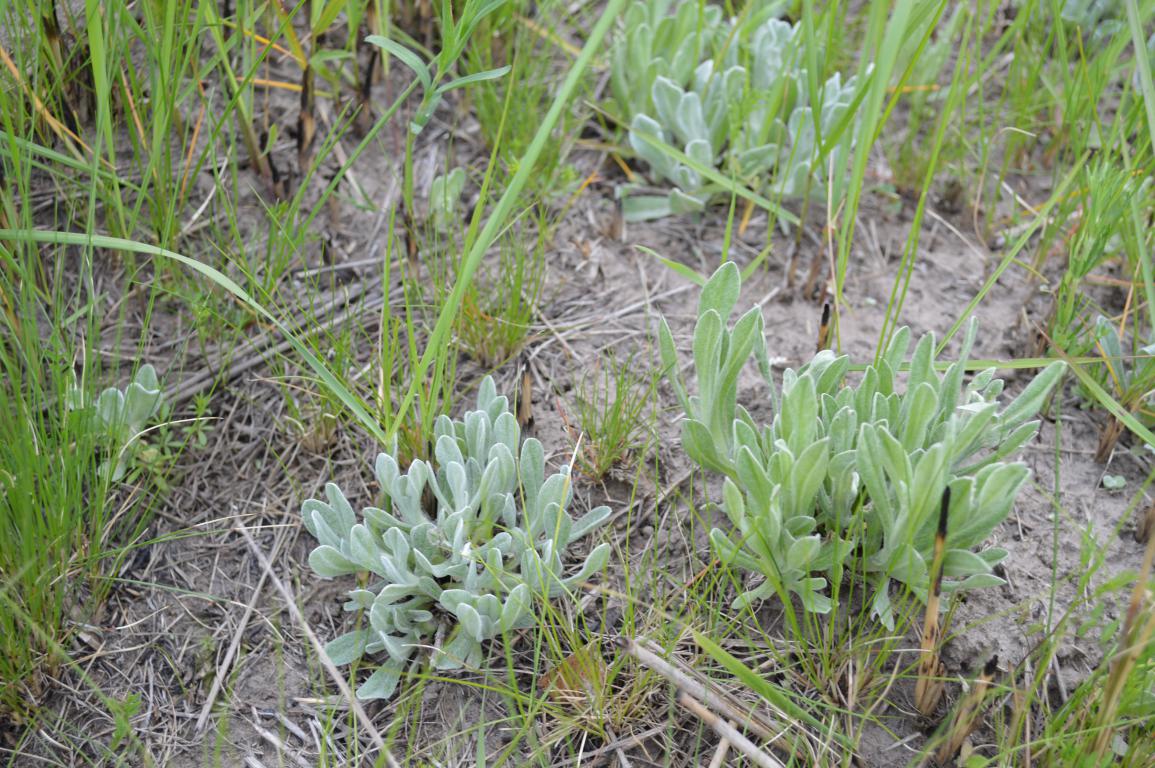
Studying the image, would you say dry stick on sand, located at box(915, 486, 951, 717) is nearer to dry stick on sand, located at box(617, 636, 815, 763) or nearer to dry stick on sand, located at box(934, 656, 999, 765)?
dry stick on sand, located at box(934, 656, 999, 765)

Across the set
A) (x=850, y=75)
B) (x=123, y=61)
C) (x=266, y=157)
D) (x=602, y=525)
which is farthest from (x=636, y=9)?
(x=602, y=525)

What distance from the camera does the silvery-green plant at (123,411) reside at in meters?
1.95

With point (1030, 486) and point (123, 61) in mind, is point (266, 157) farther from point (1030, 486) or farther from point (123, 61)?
point (1030, 486)

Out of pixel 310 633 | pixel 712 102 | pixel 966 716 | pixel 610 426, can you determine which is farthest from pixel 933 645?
pixel 712 102

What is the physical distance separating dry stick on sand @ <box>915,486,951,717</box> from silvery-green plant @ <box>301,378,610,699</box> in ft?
1.87

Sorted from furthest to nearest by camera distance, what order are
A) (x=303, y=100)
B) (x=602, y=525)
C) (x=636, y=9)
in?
(x=636, y=9)
(x=303, y=100)
(x=602, y=525)

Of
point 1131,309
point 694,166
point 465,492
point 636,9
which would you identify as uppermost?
point 636,9

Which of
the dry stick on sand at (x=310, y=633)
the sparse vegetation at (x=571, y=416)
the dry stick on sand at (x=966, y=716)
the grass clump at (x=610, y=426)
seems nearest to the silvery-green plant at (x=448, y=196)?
the sparse vegetation at (x=571, y=416)

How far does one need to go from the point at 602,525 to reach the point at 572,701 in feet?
1.35

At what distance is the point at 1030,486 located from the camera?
2.10 m

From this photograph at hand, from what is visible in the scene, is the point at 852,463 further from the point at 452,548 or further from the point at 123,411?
the point at 123,411

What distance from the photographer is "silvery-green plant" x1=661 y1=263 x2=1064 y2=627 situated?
161 cm

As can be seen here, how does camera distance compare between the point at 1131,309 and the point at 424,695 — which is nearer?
the point at 424,695

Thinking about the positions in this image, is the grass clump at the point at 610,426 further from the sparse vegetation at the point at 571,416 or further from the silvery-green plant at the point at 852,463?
the silvery-green plant at the point at 852,463
